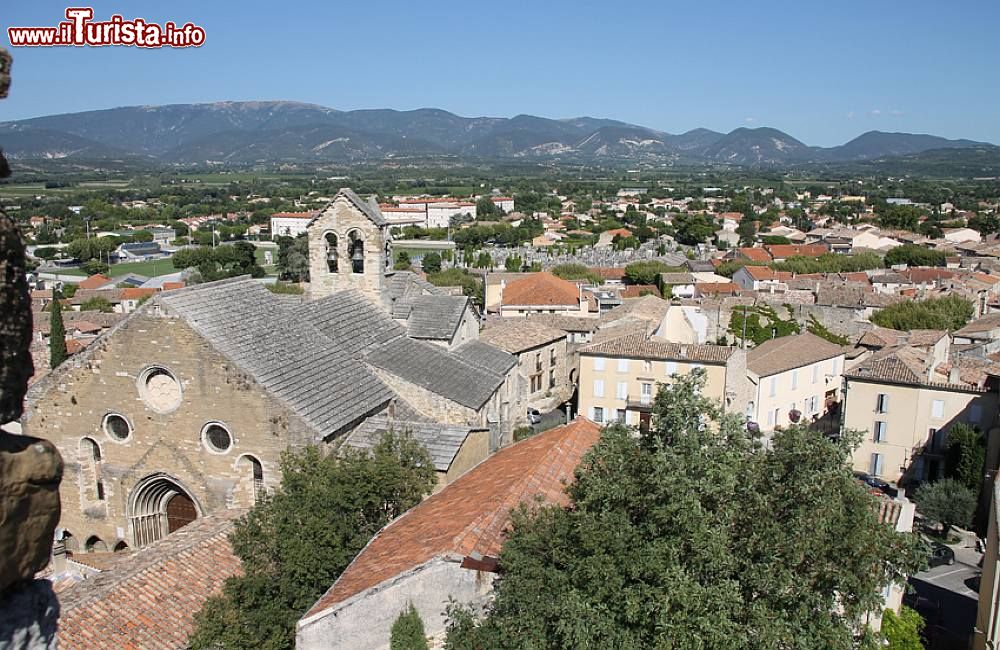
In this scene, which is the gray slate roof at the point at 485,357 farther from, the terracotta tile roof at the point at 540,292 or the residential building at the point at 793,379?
the terracotta tile roof at the point at 540,292

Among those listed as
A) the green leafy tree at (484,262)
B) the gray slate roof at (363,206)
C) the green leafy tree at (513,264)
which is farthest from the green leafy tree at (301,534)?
the green leafy tree at (484,262)

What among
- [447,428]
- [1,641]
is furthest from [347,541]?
[1,641]

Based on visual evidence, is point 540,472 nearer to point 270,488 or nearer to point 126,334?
point 270,488

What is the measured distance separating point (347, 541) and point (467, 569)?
14.8 ft

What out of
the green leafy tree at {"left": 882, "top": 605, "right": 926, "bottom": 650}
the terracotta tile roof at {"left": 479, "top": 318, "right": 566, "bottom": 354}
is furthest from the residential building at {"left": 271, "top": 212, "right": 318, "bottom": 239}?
the green leafy tree at {"left": 882, "top": 605, "right": 926, "bottom": 650}

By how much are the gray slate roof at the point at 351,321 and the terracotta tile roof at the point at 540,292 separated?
34.4 meters

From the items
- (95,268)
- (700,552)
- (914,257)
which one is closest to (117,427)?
(700,552)

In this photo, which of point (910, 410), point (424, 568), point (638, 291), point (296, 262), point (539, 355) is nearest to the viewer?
point (424, 568)

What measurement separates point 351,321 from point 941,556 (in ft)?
71.3

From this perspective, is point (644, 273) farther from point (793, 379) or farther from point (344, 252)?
point (344, 252)

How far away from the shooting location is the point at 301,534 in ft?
53.3

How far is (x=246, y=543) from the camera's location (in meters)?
16.0

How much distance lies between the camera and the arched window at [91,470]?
2144cm

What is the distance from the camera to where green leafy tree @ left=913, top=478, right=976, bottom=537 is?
2984 cm
